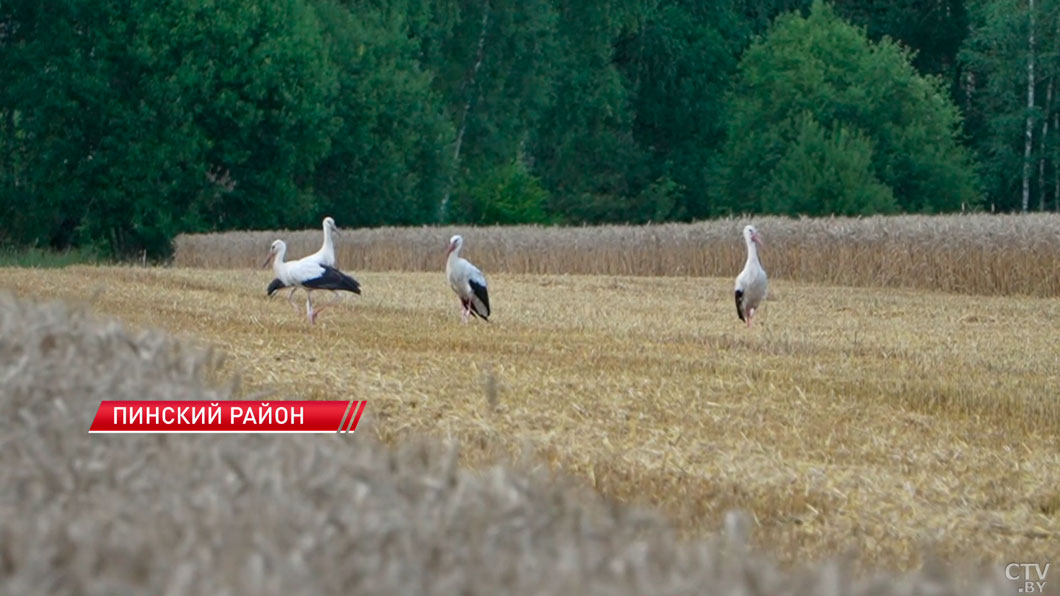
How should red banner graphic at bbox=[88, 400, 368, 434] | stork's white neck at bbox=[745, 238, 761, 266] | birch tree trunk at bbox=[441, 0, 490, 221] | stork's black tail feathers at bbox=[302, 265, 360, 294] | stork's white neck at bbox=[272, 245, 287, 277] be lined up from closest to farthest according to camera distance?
1. red banner graphic at bbox=[88, 400, 368, 434]
2. stork's black tail feathers at bbox=[302, 265, 360, 294]
3. stork's white neck at bbox=[272, 245, 287, 277]
4. stork's white neck at bbox=[745, 238, 761, 266]
5. birch tree trunk at bbox=[441, 0, 490, 221]

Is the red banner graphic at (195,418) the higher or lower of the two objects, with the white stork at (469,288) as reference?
higher

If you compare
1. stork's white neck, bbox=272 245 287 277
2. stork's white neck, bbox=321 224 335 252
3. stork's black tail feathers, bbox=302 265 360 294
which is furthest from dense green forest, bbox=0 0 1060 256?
stork's black tail feathers, bbox=302 265 360 294

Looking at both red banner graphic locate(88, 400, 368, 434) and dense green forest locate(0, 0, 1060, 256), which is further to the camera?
dense green forest locate(0, 0, 1060, 256)

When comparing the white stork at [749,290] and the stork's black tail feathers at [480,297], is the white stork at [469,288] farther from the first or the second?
the white stork at [749,290]

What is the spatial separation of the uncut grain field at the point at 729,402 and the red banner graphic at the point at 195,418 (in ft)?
2.44

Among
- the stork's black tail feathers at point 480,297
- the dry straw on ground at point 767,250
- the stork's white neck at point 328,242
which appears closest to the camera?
the stork's black tail feathers at point 480,297

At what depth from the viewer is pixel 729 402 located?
1031cm

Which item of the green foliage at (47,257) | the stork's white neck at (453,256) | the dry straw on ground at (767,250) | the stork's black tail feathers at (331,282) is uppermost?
the stork's white neck at (453,256)

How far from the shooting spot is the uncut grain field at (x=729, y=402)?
23.8ft

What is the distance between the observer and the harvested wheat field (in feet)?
23.8

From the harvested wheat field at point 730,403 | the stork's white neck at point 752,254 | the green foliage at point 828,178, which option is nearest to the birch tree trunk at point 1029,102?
the green foliage at point 828,178

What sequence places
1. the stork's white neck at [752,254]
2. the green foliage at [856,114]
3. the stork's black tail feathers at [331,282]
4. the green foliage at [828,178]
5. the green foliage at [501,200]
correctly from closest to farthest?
1. the stork's black tail feathers at [331,282]
2. the stork's white neck at [752,254]
3. the green foliage at [828,178]
4. the green foliage at [856,114]
5. the green foliage at [501,200]

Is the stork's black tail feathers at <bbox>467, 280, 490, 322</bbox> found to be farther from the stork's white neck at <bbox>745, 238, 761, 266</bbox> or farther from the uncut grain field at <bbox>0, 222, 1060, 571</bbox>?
the stork's white neck at <bbox>745, 238, 761, 266</bbox>

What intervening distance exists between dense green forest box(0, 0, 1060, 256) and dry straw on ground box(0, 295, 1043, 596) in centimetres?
4173
